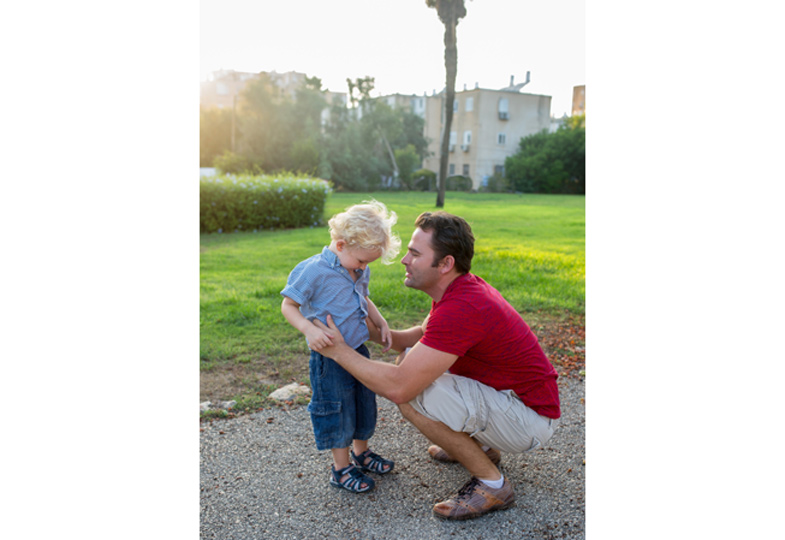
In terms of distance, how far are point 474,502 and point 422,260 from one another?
39.5 inches

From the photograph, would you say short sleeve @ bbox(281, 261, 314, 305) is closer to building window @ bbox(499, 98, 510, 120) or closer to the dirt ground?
the dirt ground

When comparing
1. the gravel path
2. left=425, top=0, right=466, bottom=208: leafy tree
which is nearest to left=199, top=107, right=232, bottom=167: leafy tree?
left=425, top=0, right=466, bottom=208: leafy tree

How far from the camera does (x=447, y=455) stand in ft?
8.86

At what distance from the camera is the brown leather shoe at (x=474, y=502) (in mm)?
2221

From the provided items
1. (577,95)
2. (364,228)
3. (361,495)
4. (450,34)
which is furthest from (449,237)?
(450,34)

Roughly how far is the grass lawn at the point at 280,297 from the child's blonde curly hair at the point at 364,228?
4.94 feet

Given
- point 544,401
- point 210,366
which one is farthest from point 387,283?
point 544,401

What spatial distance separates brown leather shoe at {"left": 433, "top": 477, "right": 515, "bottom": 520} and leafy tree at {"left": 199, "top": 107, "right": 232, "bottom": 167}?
88.1 ft

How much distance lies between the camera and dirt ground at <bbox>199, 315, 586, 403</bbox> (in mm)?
3541

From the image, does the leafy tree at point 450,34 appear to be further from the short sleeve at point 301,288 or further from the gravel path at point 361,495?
the short sleeve at point 301,288

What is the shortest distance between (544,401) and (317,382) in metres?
0.97

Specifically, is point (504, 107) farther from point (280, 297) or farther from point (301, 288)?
point (301, 288)
